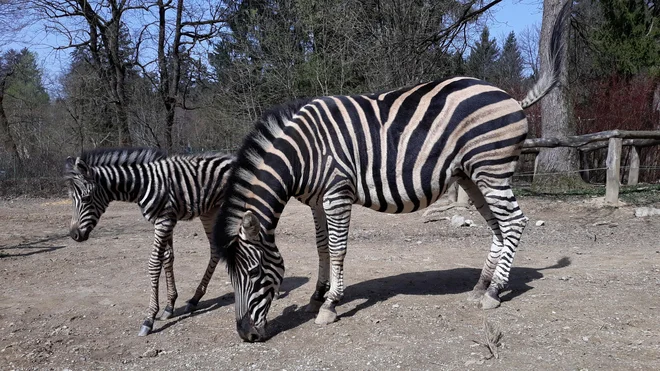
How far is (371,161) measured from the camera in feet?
15.9

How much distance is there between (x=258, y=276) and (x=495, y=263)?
2.50 m

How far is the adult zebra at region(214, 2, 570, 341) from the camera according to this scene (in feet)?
14.8

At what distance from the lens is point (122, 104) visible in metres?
19.9

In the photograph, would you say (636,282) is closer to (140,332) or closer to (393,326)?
(393,326)

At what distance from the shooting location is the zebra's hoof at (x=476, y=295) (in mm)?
5078

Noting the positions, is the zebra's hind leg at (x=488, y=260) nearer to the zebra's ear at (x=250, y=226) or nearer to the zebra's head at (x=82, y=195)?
the zebra's ear at (x=250, y=226)

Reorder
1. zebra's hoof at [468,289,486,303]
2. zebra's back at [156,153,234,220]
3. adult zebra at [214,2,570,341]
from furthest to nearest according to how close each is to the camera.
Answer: zebra's back at [156,153,234,220]
zebra's hoof at [468,289,486,303]
adult zebra at [214,2,570,341]

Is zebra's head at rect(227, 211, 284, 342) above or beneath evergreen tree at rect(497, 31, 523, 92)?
beneath

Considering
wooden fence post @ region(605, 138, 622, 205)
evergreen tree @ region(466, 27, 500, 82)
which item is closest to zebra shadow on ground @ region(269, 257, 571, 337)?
wooden fence post @ region(605, 138, 622, 205)

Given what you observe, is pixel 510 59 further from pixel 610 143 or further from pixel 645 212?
pixel 645 212

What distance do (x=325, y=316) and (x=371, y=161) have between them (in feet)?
5.01

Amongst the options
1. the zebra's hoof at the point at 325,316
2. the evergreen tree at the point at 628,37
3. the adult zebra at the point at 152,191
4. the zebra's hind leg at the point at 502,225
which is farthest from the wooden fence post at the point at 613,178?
the evergreen tree at the point at 628,37

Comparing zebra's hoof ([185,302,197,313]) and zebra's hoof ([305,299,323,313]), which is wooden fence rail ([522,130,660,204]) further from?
zebra's hoof ([185,302,197,313])

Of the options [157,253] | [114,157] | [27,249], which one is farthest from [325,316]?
[27,249]
